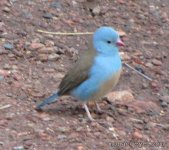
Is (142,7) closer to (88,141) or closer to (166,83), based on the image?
(166,83)

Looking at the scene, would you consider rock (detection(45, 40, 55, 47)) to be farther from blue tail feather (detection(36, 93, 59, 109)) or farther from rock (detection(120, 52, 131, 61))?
blue tail feather (detection(36, 93, 59, 109))

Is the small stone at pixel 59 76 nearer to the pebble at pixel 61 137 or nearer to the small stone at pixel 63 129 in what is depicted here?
the small stone at pixel 63 129

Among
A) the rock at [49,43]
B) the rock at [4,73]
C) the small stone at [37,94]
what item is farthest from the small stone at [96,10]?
the small stone at [37,94]

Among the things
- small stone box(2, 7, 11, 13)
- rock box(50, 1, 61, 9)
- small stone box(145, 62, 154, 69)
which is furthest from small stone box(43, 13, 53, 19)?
small stone box(145, 62, 154, 69)

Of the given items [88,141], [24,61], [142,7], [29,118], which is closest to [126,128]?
[88,141]

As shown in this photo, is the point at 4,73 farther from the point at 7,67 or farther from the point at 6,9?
the point at 6,9

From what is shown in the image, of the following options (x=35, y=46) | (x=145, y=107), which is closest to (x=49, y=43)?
(x=35, y=46)
